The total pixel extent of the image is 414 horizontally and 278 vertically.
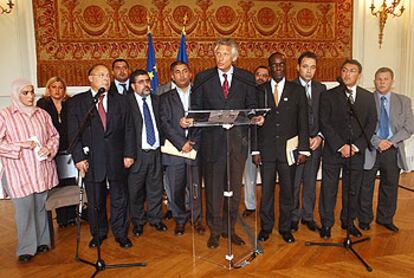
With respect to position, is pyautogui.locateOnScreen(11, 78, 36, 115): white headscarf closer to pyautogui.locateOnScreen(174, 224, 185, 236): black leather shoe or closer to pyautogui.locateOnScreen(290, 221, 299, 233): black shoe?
pyautogui.locateOnScreen(174, 224, 185, 236): black leather shoe

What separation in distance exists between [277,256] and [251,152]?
2.90ft

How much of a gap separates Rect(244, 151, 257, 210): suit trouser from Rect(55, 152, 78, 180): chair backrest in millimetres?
1850

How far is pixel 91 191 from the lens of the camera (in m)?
3.64

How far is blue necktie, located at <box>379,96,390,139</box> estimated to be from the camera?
13.0 feet

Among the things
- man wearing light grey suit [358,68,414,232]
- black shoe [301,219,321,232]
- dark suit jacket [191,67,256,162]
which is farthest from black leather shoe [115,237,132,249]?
man wearing light grey suit [358,68,414,232]

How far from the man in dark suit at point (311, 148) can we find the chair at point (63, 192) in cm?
205

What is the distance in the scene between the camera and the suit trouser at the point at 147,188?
4.02 metres

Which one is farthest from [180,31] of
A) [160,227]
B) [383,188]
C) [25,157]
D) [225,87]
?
[383,188]

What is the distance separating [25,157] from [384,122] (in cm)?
318

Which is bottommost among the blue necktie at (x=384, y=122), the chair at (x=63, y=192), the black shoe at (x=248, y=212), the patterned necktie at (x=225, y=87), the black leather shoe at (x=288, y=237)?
the black leather shoe at (x=288, y=237)

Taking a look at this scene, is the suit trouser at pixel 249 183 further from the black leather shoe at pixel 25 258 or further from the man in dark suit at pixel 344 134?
the black leather shoe at pixel 25 258

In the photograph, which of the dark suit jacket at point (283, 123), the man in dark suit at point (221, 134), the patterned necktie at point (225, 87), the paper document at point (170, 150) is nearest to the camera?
the man in dark suit at point (221, 134)

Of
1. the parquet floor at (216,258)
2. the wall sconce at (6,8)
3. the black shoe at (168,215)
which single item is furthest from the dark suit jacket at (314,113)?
the wall sconce at (6,8)

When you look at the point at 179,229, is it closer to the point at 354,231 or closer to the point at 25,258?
the point at 25,258
